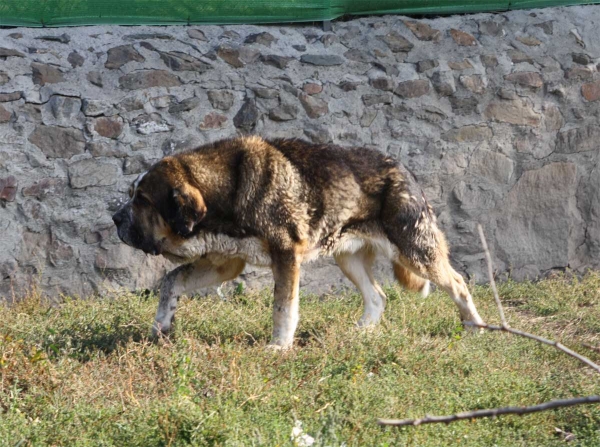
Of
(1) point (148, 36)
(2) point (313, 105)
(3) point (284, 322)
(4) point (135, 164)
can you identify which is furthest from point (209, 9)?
(3) point (284, 322)

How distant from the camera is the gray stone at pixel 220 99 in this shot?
7.57 m

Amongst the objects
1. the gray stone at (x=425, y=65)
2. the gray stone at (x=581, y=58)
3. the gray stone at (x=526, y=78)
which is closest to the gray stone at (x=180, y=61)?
the gray stone at (x=425, y=65)

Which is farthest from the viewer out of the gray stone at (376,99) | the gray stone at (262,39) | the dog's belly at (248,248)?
the gray stone at (376,99)

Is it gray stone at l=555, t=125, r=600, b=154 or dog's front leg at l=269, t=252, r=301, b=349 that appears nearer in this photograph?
dog's front leg at l=269, t=252, r=301, b=349

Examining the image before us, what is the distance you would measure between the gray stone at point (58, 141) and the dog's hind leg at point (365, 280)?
87.5 inches

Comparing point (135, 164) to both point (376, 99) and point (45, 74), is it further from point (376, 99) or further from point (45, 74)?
point (376, 99)

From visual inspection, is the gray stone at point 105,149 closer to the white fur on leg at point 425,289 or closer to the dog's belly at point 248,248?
the dog's belly at point 248,248

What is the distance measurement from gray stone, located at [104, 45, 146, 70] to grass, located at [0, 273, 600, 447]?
5.99ft

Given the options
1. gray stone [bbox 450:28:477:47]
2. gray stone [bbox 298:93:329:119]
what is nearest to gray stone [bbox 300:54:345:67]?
gray stone [bbox 298:93:329:119]

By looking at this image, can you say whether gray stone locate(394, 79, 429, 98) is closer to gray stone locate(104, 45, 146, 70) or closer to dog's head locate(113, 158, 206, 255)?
gray stone locate(104, 45, 146, 70)

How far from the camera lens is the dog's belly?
20.1ft

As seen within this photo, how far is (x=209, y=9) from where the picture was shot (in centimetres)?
779

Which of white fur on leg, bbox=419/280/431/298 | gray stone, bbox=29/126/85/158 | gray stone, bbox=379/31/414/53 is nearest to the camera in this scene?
white fur on leg, bbox=419/280/431/298

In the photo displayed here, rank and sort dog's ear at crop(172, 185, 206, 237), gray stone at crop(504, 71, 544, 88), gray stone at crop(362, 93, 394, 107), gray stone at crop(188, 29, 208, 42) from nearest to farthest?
dog's ear at crop(172, 185, 206, 237)
gray stone at crop(188, 29, 208, 42)
gray stone at crop(362, 93, 394, 107)
gray stone at crop(504, 71, 544, 88)
